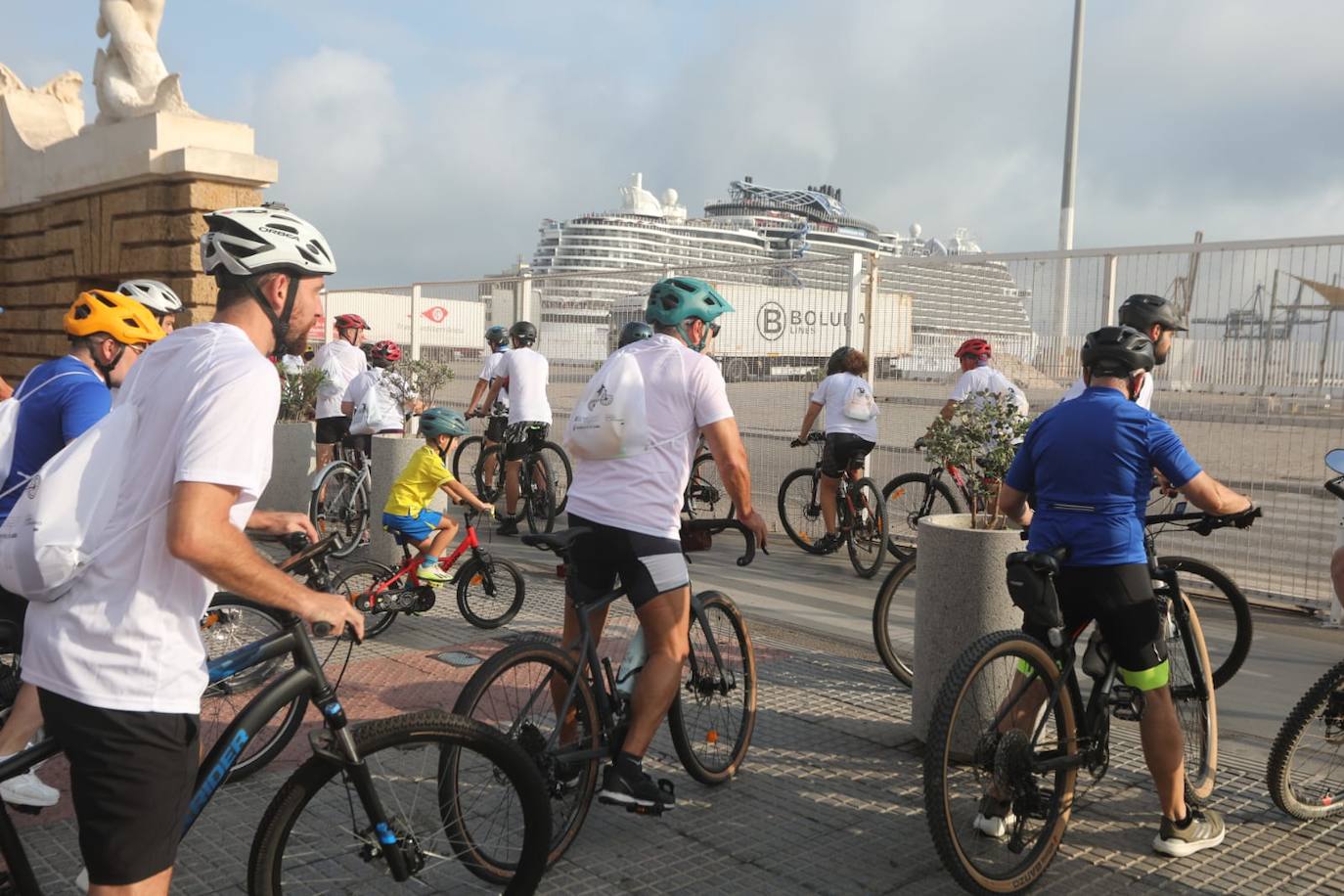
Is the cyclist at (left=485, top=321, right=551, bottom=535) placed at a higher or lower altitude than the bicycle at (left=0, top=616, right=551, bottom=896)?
higher

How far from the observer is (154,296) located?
525 centimetres

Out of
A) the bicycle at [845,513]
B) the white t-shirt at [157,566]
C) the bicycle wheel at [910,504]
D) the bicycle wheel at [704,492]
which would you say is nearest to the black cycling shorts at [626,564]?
the white t-shirt at [157,566]

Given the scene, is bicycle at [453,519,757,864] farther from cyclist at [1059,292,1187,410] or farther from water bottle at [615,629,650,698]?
cyclist at [1059,292,1187,410]

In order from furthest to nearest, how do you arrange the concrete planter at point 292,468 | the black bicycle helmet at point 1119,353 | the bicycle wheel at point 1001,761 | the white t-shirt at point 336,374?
the concrete planter at point 292,468
the white t-shirt at point 336,374
the black bicycle helmet at point 1119,353
the bicycle wheel at point 1001,761

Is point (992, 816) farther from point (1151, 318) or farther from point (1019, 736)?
point (1151, 318)

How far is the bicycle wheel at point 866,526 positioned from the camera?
9.09 meters

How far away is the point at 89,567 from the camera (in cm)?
217

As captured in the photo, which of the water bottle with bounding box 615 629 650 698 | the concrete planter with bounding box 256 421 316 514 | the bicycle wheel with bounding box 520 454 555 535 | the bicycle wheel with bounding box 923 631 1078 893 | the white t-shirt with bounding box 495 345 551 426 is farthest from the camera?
the concrete planter with bounding box 256 421 316 514

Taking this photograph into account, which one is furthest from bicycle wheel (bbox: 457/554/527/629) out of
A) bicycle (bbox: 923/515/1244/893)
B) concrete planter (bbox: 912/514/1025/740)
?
bicycle (bbox: 923/515/1244/893)

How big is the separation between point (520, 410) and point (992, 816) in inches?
290

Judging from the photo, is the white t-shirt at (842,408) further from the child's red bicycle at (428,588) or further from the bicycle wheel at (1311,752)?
the bicycle wheel at (1311,752)

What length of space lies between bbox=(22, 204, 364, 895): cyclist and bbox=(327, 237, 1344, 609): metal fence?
298 inches

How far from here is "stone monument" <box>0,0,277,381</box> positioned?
12.8 m

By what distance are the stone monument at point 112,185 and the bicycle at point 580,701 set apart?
10087mm
